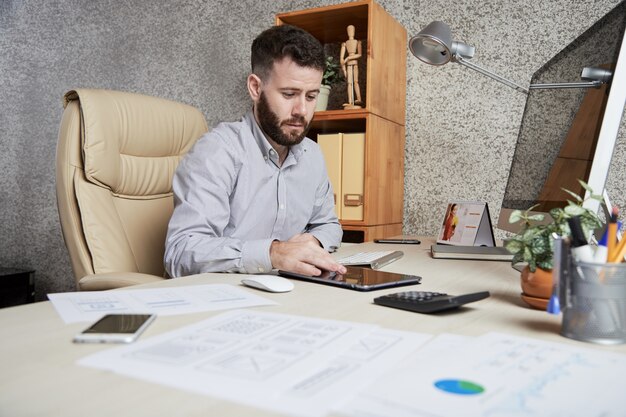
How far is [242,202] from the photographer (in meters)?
1.41

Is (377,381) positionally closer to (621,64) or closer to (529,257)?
(529,257)

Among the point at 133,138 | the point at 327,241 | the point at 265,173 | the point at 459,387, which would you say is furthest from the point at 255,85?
the point at 459,387

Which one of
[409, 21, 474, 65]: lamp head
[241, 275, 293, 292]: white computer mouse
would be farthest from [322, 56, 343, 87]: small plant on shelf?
[241, 275, 293, 292]: white computer mouse

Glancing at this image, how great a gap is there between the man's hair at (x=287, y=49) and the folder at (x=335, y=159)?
1.02 feet

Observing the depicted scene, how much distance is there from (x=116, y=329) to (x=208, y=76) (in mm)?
1939

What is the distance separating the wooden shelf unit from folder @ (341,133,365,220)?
0.06ft

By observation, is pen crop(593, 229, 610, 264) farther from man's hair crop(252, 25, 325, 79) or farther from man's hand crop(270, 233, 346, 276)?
man's hair crop(252, 25, 325, 79)

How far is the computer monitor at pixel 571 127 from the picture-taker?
0.80m

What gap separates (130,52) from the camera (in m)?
2.56

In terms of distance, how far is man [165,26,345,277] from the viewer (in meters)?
1.26

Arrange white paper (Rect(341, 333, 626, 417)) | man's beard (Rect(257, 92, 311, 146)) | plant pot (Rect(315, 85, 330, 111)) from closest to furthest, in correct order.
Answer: white paper (Rect(341, 333, 626, 417)) < man's beard (Rect(257, 92, 311, 146)) < plant pot (Rect(315, 85, 330, 111))

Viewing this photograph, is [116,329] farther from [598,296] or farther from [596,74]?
[596,74]

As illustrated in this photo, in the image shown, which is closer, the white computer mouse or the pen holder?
the pen holder

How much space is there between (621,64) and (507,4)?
106 cm
